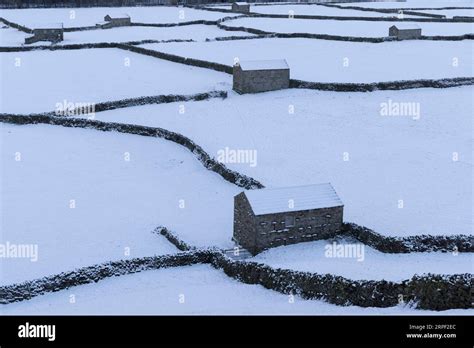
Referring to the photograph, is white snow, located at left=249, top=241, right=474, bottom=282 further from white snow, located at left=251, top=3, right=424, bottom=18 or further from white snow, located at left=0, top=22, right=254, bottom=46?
white snow, located at left=251, top=3, right=424, bottom=18

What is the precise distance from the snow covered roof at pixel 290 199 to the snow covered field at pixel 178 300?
2.88 m

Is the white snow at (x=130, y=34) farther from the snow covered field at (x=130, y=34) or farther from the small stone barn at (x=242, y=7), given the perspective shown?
the small stone barn at (x=242, y=7)

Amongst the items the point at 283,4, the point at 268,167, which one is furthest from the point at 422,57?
the point at 283,4

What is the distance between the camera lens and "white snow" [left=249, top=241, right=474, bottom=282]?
20.4m

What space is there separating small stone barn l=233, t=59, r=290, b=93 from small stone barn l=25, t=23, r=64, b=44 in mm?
26401

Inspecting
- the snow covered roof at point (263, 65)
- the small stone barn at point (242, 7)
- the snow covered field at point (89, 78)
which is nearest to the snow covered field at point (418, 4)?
the small stone barn at point (242, 7)

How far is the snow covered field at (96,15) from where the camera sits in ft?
247

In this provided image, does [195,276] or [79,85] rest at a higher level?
[79,85]

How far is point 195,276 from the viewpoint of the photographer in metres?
21.6

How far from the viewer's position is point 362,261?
21.7 m

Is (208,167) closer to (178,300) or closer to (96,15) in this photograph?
(178,300)

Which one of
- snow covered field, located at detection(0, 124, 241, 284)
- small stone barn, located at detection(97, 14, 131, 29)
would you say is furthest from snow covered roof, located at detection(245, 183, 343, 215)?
small stone barn, located at detection(97, 14, 131, 29)
